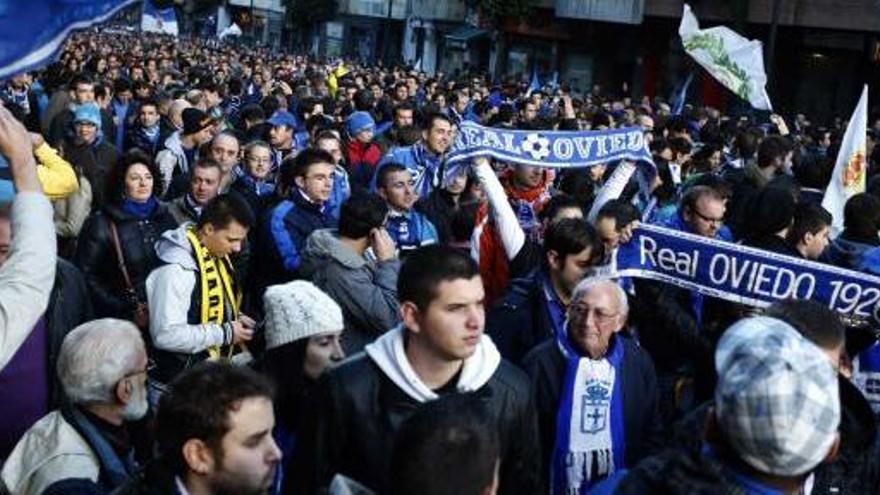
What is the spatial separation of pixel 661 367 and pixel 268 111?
8395 mm

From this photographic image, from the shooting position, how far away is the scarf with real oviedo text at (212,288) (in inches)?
200

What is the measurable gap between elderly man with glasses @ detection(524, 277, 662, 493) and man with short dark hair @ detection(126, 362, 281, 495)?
1354 mm

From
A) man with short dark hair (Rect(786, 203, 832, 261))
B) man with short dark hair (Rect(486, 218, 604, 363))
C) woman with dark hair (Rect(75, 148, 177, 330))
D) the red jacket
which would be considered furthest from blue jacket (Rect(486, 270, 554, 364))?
the red jacket

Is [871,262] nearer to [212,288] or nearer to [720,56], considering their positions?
[212,288]

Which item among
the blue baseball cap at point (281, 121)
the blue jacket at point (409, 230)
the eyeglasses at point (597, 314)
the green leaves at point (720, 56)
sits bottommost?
the blue jacket at point (409, 230)

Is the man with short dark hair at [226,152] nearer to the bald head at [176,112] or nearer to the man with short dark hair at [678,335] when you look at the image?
the bald head at [176,112]

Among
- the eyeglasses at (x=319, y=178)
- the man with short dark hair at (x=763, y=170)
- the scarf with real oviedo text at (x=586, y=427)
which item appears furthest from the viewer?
the man with short dark hair at (x=763, y=170)

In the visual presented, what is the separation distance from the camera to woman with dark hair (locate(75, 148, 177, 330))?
18.7ft

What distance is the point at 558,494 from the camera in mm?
4074

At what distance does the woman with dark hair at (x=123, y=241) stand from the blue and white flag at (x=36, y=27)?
2132mm

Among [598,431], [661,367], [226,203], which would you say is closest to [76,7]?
[226,203]

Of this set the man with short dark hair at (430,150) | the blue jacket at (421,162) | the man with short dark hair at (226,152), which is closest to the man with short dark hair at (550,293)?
the man with short dark hair at (226,152)

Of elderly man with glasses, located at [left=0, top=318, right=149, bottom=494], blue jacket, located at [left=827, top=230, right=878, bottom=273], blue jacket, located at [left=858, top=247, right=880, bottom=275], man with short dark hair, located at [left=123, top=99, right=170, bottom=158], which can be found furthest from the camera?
man with short dark hair, located at [left=123, top=99, right=170, bottom=158]

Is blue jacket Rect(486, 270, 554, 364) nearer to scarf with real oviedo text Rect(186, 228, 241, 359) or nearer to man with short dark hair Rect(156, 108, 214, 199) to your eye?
scarf with real oviedo text Rect(186, 228, 241, 359)
